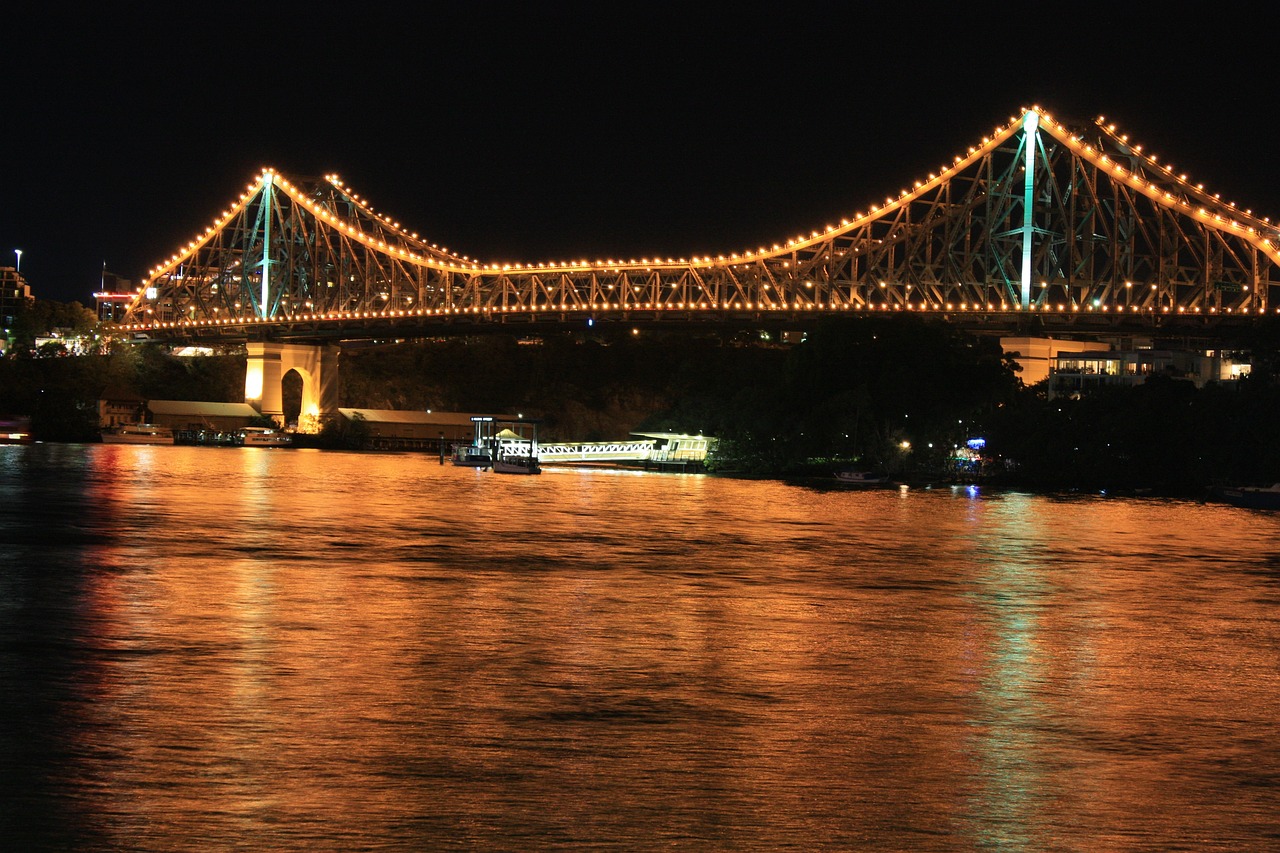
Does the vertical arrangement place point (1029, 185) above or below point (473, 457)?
above

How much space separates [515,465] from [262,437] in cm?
3457

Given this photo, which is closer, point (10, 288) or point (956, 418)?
point (956, 418)

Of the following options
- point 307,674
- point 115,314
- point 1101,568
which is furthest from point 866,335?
point 115,314

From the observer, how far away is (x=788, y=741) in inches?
473

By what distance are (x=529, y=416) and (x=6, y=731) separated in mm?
112529

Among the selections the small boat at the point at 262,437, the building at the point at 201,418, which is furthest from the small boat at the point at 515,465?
the building at the point at 201,418

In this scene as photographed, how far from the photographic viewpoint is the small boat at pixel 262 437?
326ft

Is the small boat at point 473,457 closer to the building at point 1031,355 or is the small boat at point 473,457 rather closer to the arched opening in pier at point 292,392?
the building at point 1031,355

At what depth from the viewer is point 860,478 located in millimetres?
65125

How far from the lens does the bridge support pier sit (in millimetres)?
101000

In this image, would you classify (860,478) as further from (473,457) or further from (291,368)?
(291,368)

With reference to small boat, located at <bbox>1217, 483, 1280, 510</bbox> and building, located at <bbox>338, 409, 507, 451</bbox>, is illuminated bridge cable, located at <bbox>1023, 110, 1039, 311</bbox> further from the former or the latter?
building, located at <bbox>338, 409, 507, 451</bbox>

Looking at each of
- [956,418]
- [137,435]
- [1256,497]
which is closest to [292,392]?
[137,435]

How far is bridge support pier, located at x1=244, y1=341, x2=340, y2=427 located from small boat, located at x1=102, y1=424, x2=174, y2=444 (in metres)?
5.68
